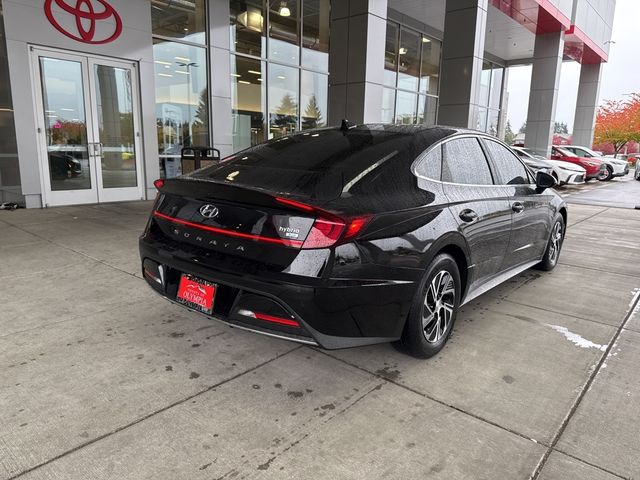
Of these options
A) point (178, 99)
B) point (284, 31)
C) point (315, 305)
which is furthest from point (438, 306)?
point (284, 31)

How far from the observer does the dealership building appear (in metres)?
8.45

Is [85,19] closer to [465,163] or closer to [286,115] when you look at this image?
[286,115]

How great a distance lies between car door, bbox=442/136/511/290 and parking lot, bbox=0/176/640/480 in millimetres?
520

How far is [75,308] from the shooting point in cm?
379

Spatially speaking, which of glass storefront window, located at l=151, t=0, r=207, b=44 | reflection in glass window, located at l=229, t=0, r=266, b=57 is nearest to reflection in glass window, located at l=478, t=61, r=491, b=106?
reflection in glass window, located at l=229, t=0, r=266, b=57

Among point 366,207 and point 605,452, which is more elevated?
point 366,207

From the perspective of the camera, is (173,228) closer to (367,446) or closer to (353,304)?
(353,304)

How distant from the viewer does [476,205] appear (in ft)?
11.4

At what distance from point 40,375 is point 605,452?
9.94ft

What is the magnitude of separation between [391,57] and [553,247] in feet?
47.4

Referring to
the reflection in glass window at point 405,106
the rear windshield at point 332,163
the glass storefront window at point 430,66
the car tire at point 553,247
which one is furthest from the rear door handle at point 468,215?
the glass storefront window at point 430,66

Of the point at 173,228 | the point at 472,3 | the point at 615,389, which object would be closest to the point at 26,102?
the point at 173,228

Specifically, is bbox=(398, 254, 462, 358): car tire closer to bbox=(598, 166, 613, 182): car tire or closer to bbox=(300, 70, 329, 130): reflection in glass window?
bbox=(300, 70, 329, 130): reflection in glass window

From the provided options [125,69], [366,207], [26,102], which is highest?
[125,69]
